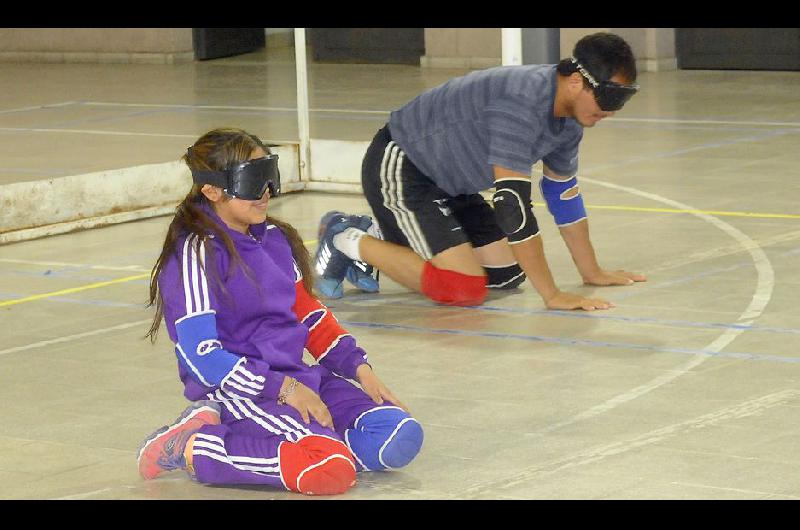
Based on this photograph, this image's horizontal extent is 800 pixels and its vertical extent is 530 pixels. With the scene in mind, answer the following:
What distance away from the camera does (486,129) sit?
21.3 feet

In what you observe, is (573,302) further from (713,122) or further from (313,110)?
(313,110)

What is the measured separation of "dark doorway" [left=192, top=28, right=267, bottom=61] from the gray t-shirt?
15.8 meters

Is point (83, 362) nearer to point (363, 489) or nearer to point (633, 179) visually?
point (363, 489)

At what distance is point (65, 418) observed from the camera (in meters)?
5.07

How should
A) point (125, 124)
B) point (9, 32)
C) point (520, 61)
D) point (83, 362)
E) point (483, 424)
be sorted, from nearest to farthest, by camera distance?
point (483, 424) < point (83, 362) < point (520, 61) < point (125, 124) < point (9, 32)

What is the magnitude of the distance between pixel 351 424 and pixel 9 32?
20.4 metres

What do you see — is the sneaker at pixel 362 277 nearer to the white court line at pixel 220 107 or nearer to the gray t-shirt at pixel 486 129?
the gray t-shirt at pixel 486 129

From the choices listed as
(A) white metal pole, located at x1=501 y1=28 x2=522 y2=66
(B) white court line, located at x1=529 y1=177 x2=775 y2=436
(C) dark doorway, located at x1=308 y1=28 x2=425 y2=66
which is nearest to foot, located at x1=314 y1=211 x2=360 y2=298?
(B) white court line, located at x1=529 y1=177 x2=775 y2=436

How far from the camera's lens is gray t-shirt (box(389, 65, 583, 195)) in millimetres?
6293

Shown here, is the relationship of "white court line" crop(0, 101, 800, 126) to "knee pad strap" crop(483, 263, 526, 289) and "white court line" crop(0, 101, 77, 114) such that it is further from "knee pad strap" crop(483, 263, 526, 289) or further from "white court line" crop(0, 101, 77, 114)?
"knee pad strap" crop(483, 263, 526, 289)

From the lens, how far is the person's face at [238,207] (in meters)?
4.24

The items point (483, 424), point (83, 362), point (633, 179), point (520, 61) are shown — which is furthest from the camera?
point (633, 179)

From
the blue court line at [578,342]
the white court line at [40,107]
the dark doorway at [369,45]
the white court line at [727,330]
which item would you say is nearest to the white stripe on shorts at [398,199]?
the blue court line at [578,342]
